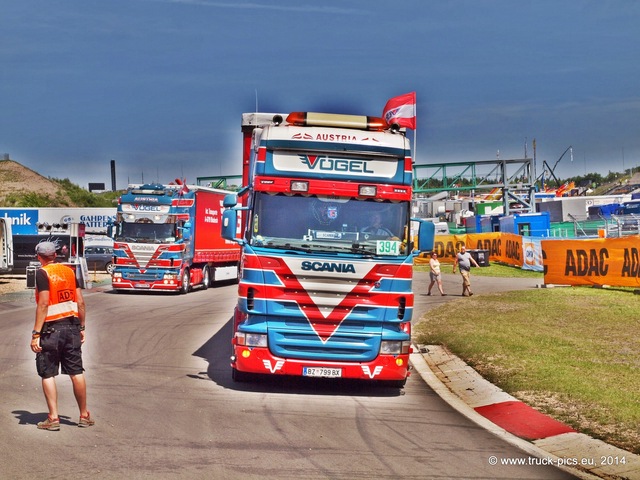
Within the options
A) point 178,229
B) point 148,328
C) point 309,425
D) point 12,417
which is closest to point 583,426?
point 309,425

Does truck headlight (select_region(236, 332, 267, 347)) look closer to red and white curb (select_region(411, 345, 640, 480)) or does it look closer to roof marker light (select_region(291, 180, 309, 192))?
roof marker light (select_region(291, 180, 309, 192))

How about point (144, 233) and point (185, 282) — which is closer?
point (144, 233)

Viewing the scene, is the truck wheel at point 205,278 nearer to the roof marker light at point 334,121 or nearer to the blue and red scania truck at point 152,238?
the blue and red scania truck at point 152,238

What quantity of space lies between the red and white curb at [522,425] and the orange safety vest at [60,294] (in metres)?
5.13

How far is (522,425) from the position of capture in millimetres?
10766

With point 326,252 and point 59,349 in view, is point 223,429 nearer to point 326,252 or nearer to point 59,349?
point 59,349

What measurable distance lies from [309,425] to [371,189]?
378 centimetres

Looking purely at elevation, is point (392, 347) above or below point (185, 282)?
above

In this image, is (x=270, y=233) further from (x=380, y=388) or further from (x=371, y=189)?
(x=380, y=388)

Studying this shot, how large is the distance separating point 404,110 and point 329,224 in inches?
301

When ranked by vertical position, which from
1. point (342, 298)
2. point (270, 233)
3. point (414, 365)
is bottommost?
point (414, 365)

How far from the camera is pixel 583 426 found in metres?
10.5

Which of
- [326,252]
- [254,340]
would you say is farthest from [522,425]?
[254,340]

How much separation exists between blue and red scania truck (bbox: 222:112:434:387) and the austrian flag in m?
6.34
